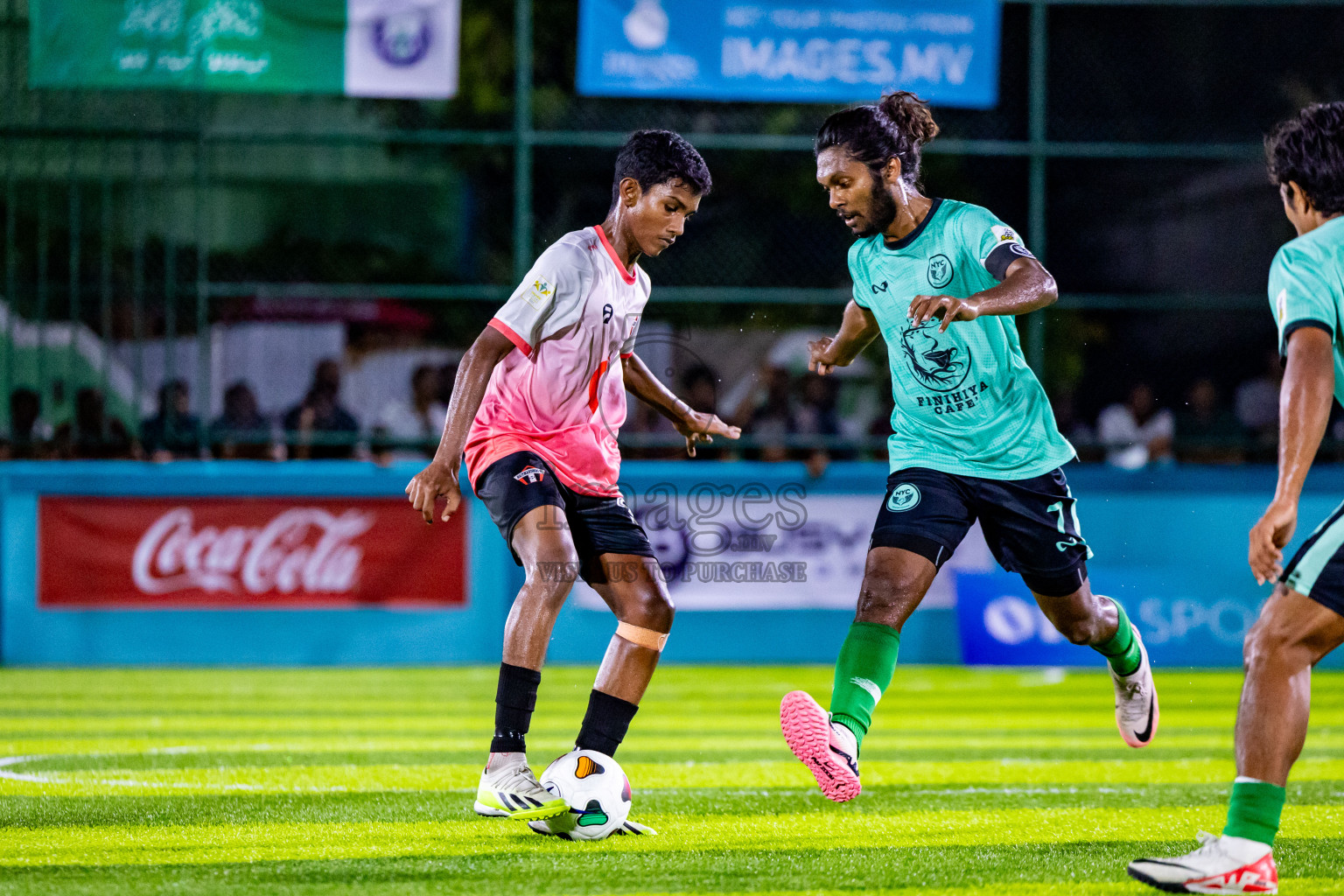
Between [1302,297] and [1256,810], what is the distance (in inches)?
48.7

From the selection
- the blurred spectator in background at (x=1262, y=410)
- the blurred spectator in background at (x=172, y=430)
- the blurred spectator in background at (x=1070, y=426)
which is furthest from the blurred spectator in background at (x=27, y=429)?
the blurred spectator in background at (x=1262, y=410)

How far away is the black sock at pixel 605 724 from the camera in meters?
5.21

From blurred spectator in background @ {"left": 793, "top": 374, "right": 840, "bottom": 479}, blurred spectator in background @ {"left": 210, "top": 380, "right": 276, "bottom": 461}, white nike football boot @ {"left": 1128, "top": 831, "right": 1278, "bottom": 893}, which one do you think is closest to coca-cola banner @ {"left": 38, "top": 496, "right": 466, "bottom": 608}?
blurred spectator in background @ {"left": 210, "top": 380, "right": 276, "bottom": 461}

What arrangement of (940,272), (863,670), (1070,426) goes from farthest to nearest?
1. (1070,426)
2. (940,272)
3. (863,670)

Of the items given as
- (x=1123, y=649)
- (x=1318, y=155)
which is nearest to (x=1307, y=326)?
(x=1318, y=155)

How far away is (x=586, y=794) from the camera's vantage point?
5.07 m

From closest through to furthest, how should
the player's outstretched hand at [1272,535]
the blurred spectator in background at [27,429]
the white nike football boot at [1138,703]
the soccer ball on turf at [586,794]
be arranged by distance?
the player's outstretched hand at [1272,535], the soccer ball on turf at [586,794], the white nike football boot at [1138,703], the blurred spectator in background at [27,429]

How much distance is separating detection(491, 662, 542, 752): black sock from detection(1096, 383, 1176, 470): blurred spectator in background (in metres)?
9.12

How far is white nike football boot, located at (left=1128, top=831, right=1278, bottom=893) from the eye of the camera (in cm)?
405

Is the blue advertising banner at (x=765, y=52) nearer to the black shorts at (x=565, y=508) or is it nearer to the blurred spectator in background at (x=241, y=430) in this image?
the blurred spectator in background at (x=241, y=430)

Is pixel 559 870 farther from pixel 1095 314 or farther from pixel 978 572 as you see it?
pixel 1095 314

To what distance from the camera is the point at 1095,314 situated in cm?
1858

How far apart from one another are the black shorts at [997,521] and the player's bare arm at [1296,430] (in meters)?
1.39

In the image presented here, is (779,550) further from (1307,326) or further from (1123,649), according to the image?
(1307,326)
